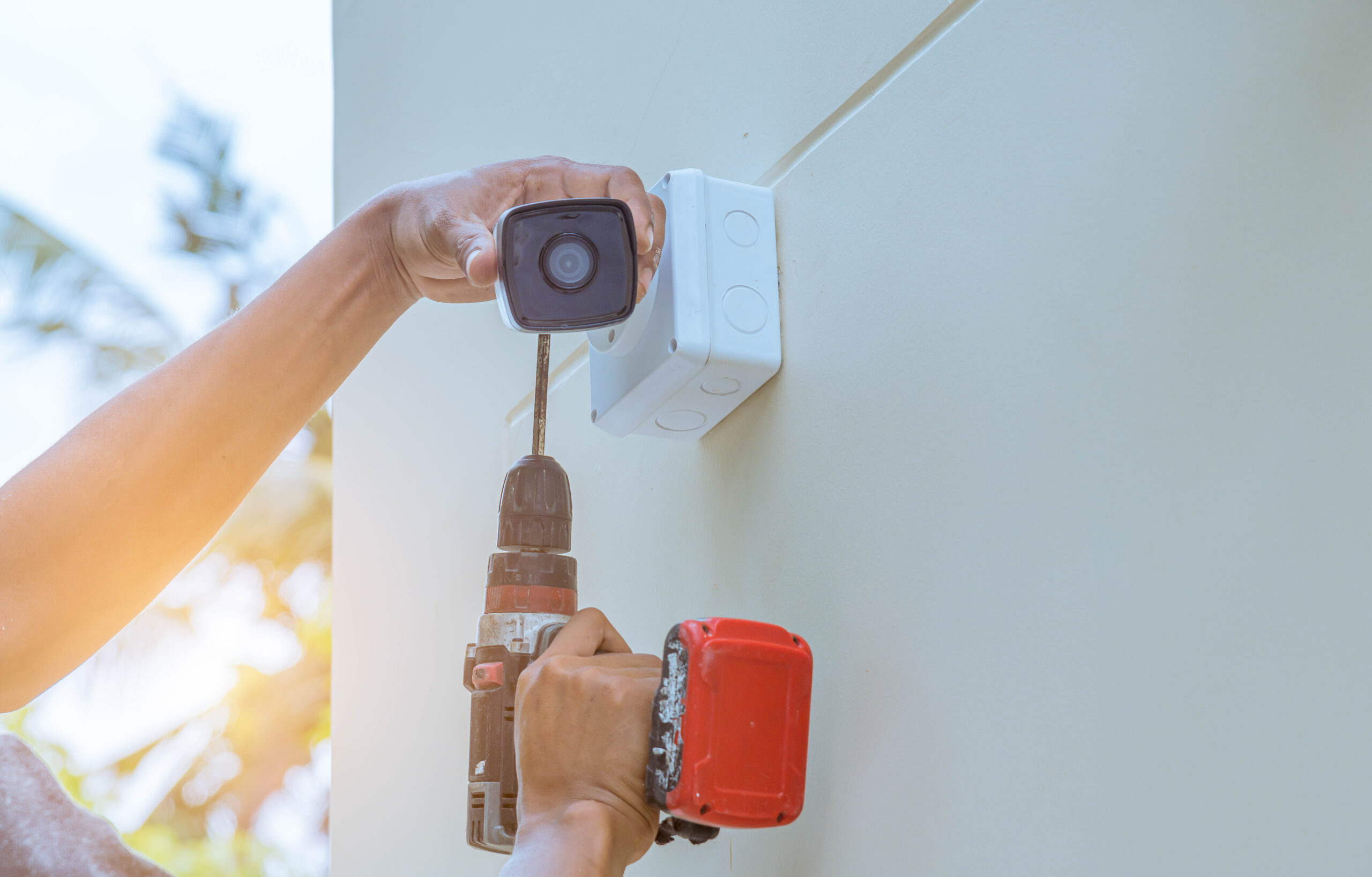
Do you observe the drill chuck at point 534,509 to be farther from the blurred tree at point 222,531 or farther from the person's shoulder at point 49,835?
the blurred tree at point 222,531

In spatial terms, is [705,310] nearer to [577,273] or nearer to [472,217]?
[577,273]

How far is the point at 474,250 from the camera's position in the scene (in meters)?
0.69

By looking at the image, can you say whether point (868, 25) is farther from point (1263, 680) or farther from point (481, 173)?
point (1263, 680)

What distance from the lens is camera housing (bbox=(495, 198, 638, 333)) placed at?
0.62 meters

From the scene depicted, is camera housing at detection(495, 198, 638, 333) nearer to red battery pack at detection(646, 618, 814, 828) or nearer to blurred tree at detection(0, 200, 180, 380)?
red battery pack at detection(646, 618, 814, 828)

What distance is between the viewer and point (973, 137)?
0.53 metres

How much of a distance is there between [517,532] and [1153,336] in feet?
1.55

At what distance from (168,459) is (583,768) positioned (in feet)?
1.27

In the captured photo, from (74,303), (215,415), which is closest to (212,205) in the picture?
(74,303)

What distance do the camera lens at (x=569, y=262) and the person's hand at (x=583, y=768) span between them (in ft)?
0.81

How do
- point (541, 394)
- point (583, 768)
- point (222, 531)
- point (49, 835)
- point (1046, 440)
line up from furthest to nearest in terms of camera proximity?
point (222, 531)
point (541, 394)
point (583, 768)
point (1046, 440)
point (49, 835)

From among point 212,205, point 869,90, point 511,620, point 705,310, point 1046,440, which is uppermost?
point 212,205

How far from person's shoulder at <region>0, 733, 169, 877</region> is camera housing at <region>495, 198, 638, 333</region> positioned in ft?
1.25

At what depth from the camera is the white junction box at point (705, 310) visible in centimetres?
66
